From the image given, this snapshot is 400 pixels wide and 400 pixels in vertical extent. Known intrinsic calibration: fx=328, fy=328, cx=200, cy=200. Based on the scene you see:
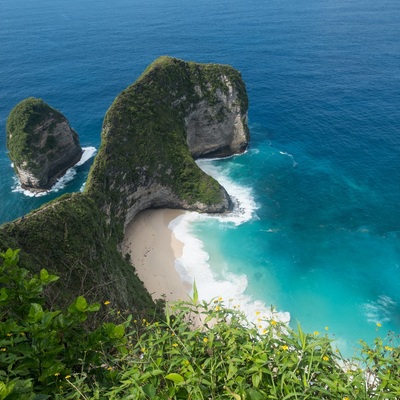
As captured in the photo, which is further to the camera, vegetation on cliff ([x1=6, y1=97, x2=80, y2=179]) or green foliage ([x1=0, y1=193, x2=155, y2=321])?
vegetation on cliff ([x1=6, y1=97, x2=80, y2=179])

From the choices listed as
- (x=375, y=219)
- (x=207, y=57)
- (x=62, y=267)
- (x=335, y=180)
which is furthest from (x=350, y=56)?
(x=62, y=267)

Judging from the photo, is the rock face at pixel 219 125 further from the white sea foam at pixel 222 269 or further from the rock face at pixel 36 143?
the rock face at pixel 36 143

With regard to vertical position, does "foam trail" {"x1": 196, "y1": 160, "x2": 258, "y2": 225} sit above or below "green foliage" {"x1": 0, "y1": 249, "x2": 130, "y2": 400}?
below

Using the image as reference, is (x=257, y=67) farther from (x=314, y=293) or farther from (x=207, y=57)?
(x=314, y=293)

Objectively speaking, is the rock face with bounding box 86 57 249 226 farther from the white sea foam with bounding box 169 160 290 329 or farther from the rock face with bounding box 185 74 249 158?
the white sea foam with bounding box 169 160 290 329

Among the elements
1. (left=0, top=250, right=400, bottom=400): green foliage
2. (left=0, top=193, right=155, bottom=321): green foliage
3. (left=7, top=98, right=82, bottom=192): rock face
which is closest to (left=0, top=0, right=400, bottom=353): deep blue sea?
(left=7, top=98, right=82, bottom=192): rock face
